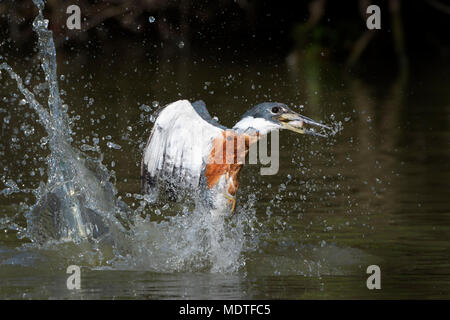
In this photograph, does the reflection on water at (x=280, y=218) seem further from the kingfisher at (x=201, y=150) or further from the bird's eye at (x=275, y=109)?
the bird's eye at (x=275, y=109)

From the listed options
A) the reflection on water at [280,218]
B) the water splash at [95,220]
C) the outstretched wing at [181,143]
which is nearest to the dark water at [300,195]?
the reflection on water at [280,218]

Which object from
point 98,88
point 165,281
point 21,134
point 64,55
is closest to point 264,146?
point 165,281

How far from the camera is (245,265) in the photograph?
6.00m

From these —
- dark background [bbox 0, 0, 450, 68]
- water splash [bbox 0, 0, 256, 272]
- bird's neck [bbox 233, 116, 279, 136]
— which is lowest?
water splash [bbox 0, 0, 256, 272]

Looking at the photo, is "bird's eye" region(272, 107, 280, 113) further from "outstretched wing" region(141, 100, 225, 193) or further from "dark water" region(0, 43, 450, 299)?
"dark water" region(0, 43, 450, 299)

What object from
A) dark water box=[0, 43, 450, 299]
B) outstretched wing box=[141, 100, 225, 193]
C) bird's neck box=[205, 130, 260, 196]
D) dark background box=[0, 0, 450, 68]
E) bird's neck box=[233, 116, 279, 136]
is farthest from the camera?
dark background box=[0, 0, 450, 68]

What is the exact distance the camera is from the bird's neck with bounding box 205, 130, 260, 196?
5.98m

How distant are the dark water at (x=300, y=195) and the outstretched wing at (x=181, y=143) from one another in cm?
34

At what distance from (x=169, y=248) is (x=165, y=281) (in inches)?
23.0

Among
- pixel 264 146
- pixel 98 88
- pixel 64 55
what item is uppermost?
pixel 64 55

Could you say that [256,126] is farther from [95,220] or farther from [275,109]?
[95,220]

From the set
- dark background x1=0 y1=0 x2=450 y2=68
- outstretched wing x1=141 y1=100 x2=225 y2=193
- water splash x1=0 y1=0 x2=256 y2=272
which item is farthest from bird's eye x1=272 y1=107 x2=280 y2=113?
dark background x1=0 y1=0 x2=450 y2=68

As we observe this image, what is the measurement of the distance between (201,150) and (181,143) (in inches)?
5.1
